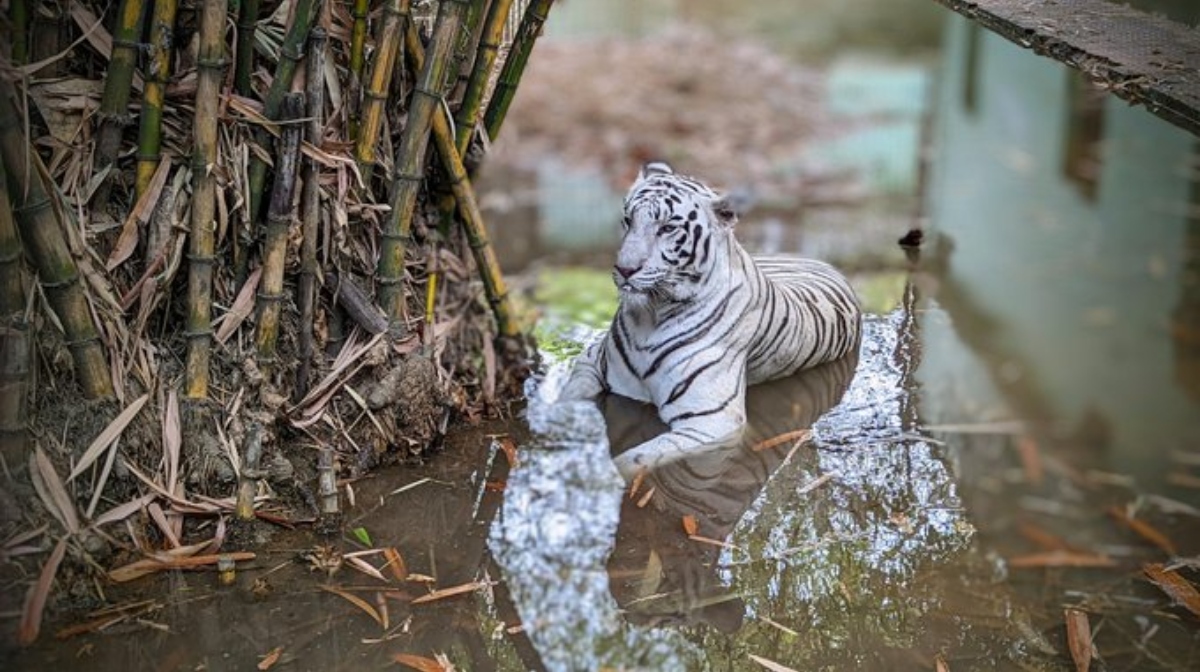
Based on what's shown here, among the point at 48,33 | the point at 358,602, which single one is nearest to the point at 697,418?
the point at 358,602

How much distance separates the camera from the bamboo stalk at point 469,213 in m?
3.88

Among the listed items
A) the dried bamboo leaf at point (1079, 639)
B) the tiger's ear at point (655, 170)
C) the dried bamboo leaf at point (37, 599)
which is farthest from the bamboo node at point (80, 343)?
the dried bamboo leaf at point (1079, 639)

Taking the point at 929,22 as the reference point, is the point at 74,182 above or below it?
below

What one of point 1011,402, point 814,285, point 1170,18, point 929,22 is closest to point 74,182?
point 814,285

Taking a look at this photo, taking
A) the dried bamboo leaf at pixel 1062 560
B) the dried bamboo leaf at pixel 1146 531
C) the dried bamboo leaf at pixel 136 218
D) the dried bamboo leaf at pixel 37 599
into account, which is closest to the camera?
the dried bamboo leaf at pixel 37 599

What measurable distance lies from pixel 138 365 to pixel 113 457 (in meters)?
0.24

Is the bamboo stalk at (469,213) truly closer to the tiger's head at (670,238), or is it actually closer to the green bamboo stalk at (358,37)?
the green bamboo stalk at (358,37)

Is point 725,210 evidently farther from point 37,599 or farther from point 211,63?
point 37,599

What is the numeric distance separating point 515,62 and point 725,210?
77cm

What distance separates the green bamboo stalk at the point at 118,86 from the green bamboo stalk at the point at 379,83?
1.93ft

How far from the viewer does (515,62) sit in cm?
418

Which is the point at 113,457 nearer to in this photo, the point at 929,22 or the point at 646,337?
the point at 646,337

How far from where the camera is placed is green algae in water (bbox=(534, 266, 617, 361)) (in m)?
4.93

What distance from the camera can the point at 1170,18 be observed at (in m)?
3.99
